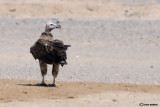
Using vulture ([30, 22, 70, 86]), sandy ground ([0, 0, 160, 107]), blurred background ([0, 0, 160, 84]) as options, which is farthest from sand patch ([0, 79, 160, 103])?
blurred background ([0, 0, 160, 84])

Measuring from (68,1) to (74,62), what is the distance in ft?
66.7

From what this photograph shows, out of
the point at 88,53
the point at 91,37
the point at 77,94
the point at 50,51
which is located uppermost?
the point at 91,37

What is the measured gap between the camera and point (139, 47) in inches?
900

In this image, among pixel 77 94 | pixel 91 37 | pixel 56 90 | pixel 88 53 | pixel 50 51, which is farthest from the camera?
pixel 91 37

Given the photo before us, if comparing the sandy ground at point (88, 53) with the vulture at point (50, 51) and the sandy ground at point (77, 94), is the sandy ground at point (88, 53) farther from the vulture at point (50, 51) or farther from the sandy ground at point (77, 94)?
the vulture at point (50, 51)

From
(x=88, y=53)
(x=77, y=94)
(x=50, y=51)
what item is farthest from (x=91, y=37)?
(x=77, y=94)

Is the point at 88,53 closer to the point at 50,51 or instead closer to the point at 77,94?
the point at 50,51

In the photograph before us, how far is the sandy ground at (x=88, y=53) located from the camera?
12.5 metres

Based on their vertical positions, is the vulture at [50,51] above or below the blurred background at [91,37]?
below

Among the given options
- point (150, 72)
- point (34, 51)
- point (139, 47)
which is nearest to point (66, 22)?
point (139, 47)

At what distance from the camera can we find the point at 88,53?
21312 millimetres

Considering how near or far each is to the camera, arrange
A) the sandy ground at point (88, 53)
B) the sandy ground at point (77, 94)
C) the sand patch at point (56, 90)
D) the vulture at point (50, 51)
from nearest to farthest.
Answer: the sandy ground at point (77, 94) → the sand patch at point (56, 90) → the sandy ground at point (88, 53) → the vulture at point (50, 51)

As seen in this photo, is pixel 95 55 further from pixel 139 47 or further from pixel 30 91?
pixel 30 91

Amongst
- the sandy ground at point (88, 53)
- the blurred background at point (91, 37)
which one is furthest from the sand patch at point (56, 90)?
the blurred background at point (91, 37)
